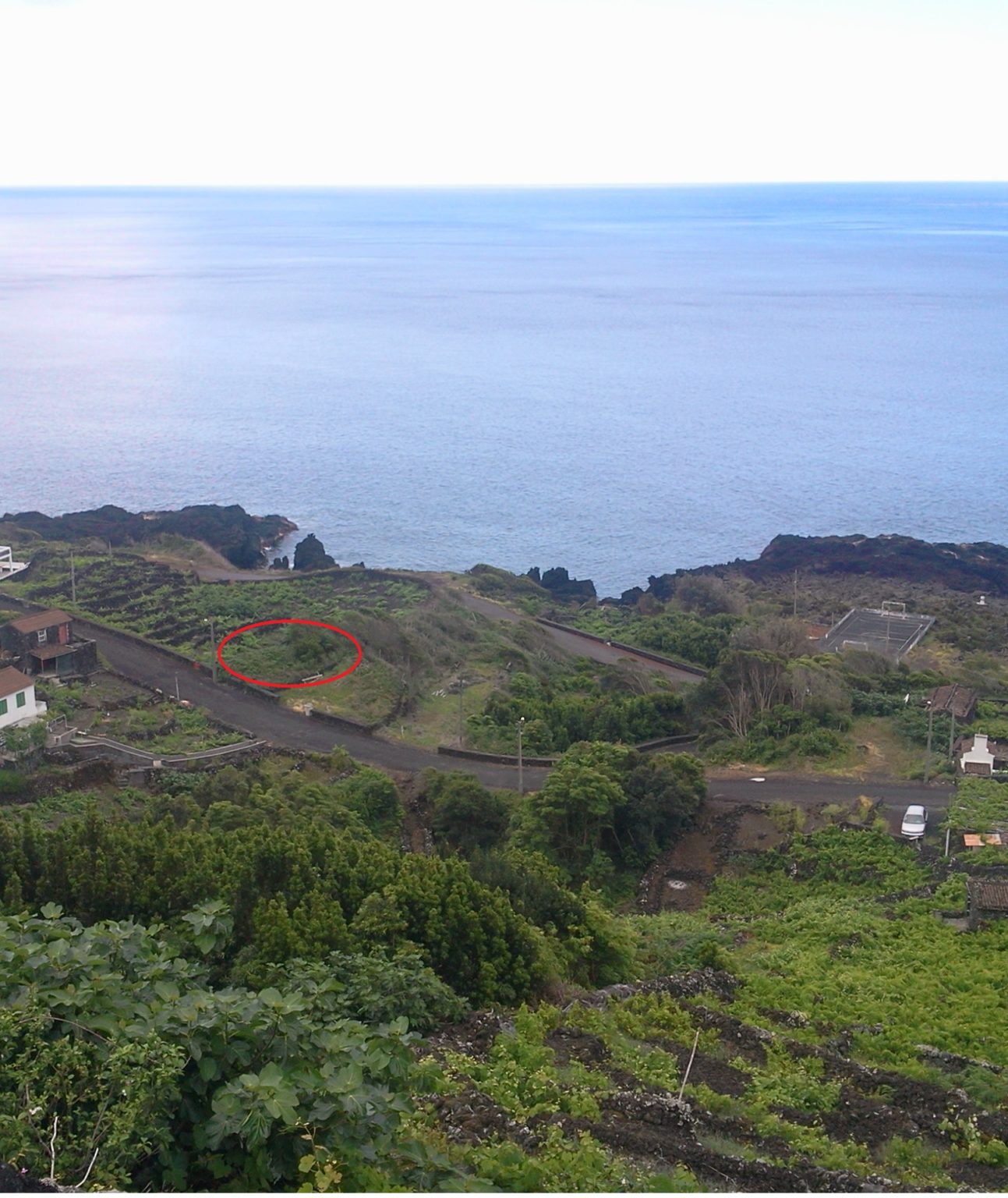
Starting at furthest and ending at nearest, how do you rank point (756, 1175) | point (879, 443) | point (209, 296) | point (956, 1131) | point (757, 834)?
point (209, 296) < point (879, 443) < point (757, 834) < point (956, 1131) < point (756, 1175)

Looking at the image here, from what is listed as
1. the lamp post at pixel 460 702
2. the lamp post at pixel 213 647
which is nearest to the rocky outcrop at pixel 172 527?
the lamp post at pixel 213 647

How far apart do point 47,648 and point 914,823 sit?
21.0 metres

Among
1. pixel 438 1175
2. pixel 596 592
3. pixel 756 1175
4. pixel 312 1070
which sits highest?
pixel 312 1070

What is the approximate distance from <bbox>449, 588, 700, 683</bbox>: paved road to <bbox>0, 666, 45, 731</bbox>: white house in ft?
56.8

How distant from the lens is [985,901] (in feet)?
58.5

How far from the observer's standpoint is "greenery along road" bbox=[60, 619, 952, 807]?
80.5ft

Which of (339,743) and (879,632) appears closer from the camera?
(339,743)

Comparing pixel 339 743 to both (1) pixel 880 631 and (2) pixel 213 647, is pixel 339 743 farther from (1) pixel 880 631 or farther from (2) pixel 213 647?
(1) pixel 880 631

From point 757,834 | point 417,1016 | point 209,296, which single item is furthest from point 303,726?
point 209,296

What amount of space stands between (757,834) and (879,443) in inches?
2168

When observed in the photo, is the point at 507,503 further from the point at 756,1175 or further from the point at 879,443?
the point at 756,1175

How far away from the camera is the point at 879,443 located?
7344cm

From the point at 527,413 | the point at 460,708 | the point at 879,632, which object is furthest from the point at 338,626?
the point at 527,413

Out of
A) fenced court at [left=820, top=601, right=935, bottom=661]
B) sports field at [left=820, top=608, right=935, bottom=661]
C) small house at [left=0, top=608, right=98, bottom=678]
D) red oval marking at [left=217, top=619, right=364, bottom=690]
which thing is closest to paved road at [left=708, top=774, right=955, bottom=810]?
red oval marking at [left=217, top=619, right=364, bottom=690]
